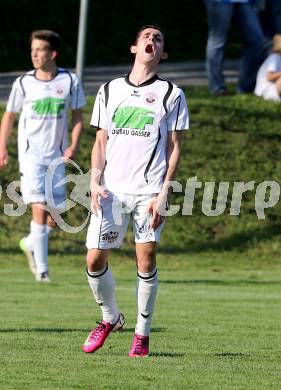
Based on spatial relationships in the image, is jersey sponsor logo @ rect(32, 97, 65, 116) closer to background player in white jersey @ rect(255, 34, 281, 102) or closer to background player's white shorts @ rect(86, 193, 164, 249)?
background player's white shorts @ rect(86, 193, 164, 249)

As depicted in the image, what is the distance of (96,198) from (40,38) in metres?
5.68

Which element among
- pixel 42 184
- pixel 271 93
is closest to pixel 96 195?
pixel 42 184

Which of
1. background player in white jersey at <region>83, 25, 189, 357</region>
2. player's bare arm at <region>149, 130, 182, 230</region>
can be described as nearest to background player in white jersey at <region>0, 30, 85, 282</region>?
background player in white jersey at <region>83, 25, 189, 357</region>

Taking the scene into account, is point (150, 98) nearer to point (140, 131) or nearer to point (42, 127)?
point (140, 131)

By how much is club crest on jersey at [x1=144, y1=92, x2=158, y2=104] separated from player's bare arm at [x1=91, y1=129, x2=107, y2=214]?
0.36 meters

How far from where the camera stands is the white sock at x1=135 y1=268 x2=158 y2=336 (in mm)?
9539

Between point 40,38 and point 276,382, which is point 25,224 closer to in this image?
point 40,38

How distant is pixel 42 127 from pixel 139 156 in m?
5.82

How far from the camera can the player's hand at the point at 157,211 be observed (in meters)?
9.34

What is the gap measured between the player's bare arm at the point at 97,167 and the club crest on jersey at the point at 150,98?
36 centimetres

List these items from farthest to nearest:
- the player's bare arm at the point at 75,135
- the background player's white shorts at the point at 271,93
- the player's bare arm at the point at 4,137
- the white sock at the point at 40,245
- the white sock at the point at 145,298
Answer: the background player's white shorts at the point at 271,93, the white sock at the point at 40,245, the player's bare arm at the point at 75,135, the player's bare arm at the point at 4,137, the white sock at the point at 145,298

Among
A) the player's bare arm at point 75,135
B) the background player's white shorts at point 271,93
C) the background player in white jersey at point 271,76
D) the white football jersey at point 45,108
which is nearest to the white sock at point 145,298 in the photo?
the player's bare arm at point 75,135

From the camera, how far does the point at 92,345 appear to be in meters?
9.58

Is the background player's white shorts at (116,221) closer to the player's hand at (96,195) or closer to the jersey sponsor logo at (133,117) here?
the player's hand at (96,195)
